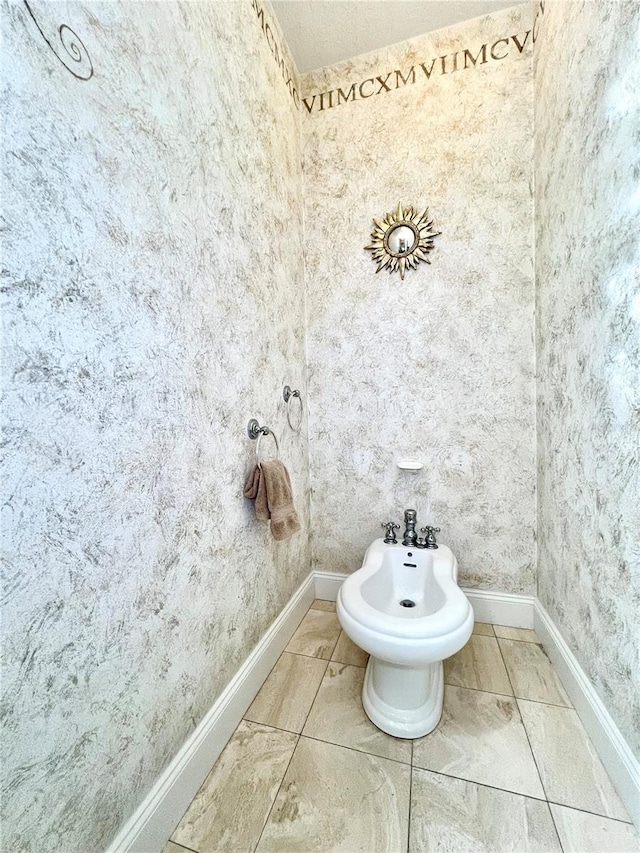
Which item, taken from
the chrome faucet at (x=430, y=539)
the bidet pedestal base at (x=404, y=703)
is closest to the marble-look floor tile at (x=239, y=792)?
the bidet pedestal base at (x=404, y=703)

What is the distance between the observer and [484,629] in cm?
163

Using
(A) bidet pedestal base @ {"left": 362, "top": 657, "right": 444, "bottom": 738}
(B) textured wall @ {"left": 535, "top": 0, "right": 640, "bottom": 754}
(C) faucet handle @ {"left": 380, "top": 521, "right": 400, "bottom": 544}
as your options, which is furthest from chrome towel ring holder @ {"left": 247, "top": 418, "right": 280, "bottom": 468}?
(B) textured wall @ {"left": 535, "top": 0, "right": 640, "bottom": 754}

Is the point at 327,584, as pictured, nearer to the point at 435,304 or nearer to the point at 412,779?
the point at 412,779

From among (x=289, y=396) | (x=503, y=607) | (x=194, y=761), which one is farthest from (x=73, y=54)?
(x=503, y=607)

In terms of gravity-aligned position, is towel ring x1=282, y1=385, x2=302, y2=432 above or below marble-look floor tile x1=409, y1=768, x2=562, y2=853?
above

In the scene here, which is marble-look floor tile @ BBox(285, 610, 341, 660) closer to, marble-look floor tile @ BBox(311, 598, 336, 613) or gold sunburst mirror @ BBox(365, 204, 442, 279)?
marble-look floor tile @ BBox(311, 598, 336, 613)

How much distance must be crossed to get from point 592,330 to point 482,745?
1339 millimetres

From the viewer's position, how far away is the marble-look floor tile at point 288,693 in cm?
119

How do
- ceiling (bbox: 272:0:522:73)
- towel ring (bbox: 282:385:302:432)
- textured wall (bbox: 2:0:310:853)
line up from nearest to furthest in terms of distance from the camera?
textured wall (bbox: 2:0:310:853)
ceiling (bbox: 272:0:522:73)
towel ring (bbox: 282:385:302:432)

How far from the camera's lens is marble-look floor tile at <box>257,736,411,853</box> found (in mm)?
859

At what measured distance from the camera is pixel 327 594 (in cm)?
188

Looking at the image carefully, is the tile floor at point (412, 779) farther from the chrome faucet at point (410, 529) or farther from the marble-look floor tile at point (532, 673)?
the chrome faucet at point (410, 529)

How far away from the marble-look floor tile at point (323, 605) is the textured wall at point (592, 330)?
0.99 metres

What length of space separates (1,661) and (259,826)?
82 cm
